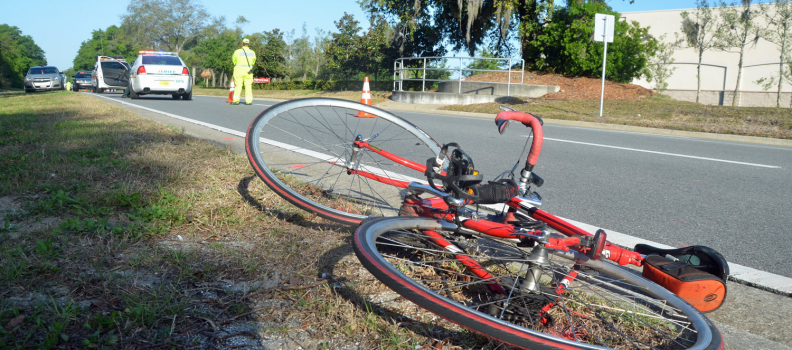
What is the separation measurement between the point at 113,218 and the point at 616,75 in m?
23.1

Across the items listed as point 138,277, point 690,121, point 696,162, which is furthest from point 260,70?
point 138,277

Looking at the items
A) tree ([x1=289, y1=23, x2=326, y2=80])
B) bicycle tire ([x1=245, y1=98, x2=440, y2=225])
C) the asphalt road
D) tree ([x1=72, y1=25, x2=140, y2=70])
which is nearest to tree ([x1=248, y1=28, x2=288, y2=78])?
tree ([x1=289, y1=23, x2=326, y2=80])

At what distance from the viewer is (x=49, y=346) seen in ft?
5.54

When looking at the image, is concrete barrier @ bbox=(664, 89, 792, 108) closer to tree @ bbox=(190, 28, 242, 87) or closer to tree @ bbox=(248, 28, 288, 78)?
tree @ bbox=(248, 28, 288, 78)

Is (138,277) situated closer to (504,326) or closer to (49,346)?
(49,346)

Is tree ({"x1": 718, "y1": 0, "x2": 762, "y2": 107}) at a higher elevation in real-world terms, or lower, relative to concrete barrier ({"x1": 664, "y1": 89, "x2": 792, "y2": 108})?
higher

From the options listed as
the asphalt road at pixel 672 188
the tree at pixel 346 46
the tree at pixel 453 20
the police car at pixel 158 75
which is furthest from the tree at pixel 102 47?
the asphalt road at pixel 672 188

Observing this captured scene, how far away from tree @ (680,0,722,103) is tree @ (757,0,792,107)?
7.11 ft

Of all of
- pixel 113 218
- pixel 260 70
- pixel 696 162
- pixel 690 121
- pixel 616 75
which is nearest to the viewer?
pixel 113 218

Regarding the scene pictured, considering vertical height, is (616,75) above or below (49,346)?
above

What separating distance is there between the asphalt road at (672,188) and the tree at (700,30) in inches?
846

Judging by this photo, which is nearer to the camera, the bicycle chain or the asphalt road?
the bicycle chain

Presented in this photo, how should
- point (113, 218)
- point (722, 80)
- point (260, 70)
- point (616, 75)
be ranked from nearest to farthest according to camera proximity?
point (113, 218) → point (616, 75) → point (722, 80) → point (260, 70)

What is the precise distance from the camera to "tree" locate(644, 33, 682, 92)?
28484mm
